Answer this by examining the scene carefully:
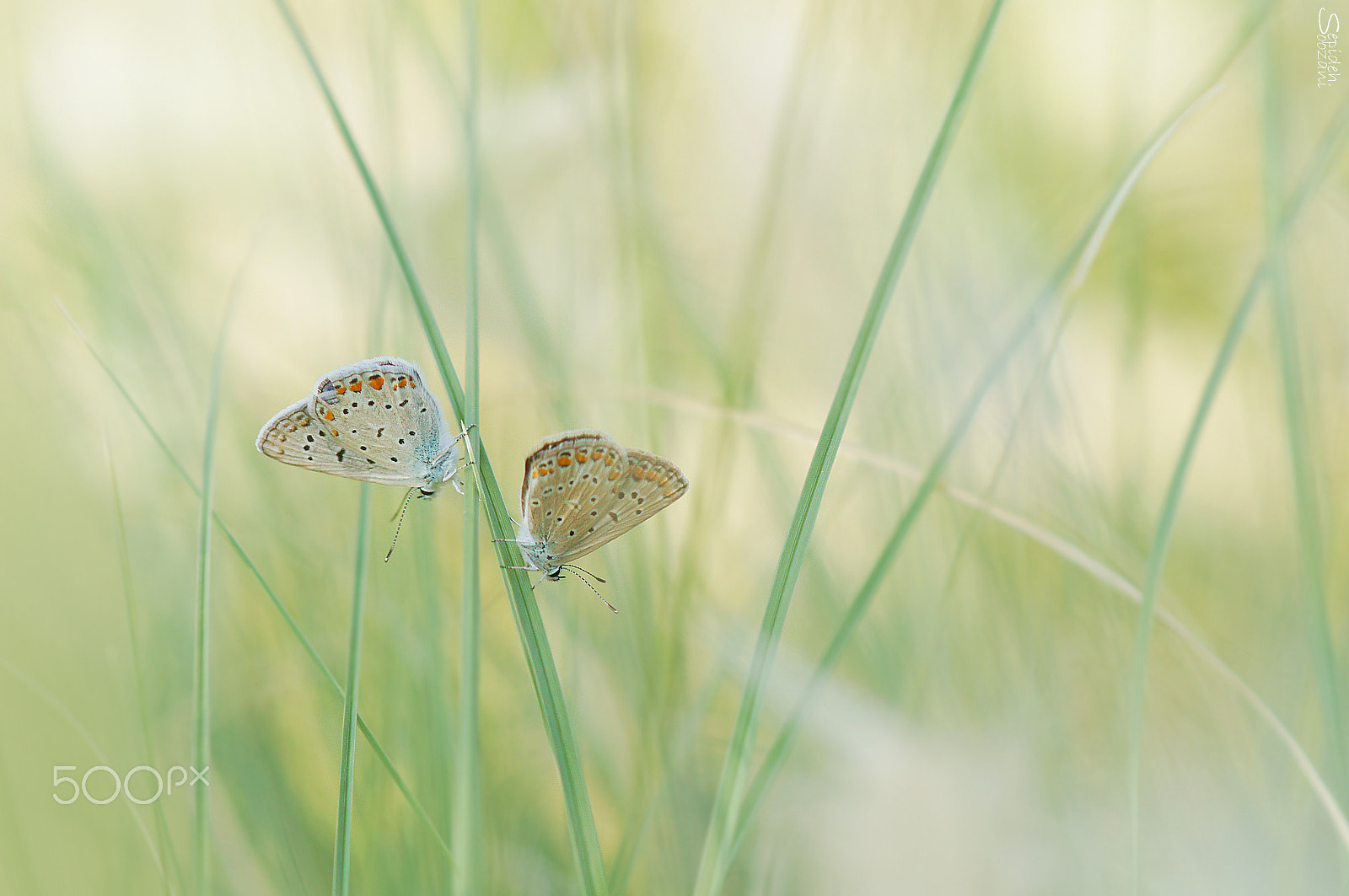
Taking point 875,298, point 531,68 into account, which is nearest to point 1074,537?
point 875,298

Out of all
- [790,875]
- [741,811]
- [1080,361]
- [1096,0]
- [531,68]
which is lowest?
[790,875]

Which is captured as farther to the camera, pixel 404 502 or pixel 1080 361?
pixel 1080 361

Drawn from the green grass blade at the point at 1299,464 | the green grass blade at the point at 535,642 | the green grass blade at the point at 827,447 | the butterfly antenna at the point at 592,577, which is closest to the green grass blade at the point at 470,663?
the green grass blade at the point at 535,642

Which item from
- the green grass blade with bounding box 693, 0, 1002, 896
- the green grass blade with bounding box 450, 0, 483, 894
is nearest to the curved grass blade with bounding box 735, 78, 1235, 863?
the green grass blade with bounding box 693, 0, 1002, 896

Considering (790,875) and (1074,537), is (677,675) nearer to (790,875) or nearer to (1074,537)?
(790,875)

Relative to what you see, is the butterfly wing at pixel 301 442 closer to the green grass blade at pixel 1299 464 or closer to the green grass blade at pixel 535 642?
the green grass blade at pixel 535 642

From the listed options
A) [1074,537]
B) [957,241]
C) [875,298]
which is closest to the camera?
[875,298]
